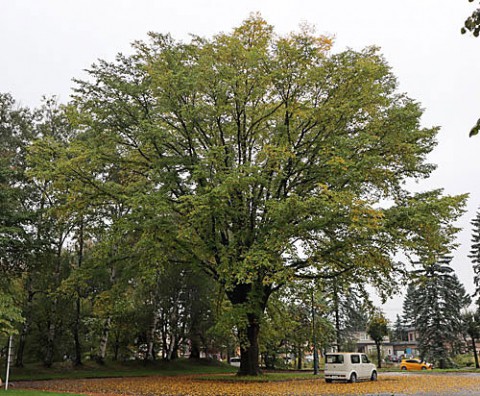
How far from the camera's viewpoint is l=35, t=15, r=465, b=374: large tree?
59.4 ft

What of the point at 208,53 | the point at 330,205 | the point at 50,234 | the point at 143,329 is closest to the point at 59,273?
the point at 50,234

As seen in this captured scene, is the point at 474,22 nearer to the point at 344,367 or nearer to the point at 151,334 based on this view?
the point at 344,367

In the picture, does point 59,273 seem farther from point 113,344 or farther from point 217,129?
point 217,129

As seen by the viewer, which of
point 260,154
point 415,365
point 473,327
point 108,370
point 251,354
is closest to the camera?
point 260,154

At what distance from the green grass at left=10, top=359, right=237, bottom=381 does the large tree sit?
10672 millimetres

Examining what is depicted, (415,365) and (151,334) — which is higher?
(151,334)

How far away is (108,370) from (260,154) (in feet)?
61.0

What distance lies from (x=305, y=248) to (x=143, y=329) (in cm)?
1945

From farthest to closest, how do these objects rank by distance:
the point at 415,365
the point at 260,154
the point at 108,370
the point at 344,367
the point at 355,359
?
1. the point at 415,365
2. the point at 108,370
3. the point at 355,359
4. the point at 344,367
5. the point at 260,154

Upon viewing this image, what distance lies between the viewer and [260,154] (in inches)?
839

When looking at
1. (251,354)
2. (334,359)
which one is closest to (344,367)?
(334,359)

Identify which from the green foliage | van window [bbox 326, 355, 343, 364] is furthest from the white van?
the green foliage

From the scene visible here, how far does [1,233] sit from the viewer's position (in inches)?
816

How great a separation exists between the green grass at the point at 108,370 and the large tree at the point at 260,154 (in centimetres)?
1067
